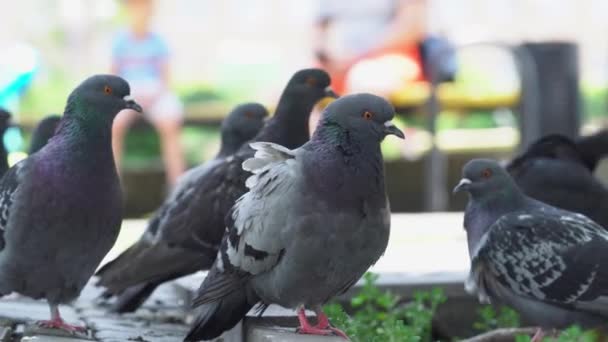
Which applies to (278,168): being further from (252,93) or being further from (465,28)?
(465,28)

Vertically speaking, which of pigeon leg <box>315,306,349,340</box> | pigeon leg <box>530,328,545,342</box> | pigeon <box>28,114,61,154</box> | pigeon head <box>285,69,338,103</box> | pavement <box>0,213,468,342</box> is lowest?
pavement <box>0,213,468,342</box>

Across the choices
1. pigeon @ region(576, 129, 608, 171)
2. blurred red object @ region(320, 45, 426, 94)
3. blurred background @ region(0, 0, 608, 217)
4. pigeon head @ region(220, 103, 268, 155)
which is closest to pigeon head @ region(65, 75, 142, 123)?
pigeon head @ region(220, 103, 268, 155)

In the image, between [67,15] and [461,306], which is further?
[67,15]

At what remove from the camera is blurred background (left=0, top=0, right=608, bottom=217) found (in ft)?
37.0

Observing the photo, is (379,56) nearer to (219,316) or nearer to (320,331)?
(219,316)

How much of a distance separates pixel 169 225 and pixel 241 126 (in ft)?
2.62

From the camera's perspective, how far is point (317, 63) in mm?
12164

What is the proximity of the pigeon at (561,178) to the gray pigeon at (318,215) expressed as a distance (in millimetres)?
1751

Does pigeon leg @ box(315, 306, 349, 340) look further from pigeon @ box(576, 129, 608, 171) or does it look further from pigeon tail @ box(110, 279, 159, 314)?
pigeon @ box(576, 129, 608, 171)

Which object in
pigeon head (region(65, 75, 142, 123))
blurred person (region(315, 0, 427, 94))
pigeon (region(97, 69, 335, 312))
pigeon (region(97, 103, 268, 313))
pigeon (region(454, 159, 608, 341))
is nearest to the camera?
pigeon (region(454, 159, 608, 341))

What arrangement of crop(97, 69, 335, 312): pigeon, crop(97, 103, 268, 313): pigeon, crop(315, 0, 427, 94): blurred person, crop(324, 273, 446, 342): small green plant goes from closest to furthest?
crop(324, 273, 446, 342): small green plant, crop(97, 69, 335, 312): pigeon, crop(97, 103, 268, 313): pigeon, crop(315, 0, 427, 94): blurred person

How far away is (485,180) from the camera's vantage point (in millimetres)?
5523

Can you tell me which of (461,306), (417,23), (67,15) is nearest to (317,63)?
(417,23)

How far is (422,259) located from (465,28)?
8.38 meters
